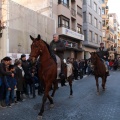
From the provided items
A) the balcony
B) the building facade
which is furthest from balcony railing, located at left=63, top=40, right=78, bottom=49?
the building facade

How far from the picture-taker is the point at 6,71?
9742mm

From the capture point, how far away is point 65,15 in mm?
34312

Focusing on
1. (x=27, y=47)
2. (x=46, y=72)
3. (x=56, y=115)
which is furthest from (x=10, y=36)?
(x=56, y=115)

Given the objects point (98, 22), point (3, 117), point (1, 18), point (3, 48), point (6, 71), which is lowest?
point (3, 117)

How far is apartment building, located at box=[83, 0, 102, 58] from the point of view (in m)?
45.9

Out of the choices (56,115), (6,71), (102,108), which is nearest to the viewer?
(56,115)

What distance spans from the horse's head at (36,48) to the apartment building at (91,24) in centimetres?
3736

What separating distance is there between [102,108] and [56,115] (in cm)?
190

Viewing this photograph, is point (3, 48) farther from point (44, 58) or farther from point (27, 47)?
point (44, 58)

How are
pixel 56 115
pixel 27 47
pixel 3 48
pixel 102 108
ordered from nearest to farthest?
1. pixel 56 115
2. pixel 102 108
3. pixel 3 48
4. pixel 27 47

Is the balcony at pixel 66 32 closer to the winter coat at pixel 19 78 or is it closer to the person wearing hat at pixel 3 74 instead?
the winter coat at pixel 19 78

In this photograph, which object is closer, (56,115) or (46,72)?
(56,115)

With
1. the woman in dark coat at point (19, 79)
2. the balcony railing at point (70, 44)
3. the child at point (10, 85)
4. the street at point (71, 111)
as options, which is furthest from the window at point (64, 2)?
the street at point (71, 111)

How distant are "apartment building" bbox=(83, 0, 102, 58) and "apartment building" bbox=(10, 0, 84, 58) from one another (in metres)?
4.79
